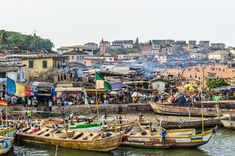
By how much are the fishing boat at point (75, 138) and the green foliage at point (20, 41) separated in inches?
1832

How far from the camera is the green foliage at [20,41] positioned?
2871 inches

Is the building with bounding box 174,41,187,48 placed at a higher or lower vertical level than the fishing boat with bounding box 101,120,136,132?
higher

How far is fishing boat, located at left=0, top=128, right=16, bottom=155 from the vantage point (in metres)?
23.3

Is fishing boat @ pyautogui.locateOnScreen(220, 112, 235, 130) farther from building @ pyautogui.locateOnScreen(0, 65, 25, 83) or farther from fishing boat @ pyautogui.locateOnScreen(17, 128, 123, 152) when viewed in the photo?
building @ pyautogui.locateOnScreen(0, 65, 25, 83)

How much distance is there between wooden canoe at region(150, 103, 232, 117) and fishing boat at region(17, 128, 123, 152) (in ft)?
41.1

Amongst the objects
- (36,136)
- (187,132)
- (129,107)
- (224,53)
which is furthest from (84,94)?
(224,53)

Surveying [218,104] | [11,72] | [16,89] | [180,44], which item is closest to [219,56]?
[180,44]

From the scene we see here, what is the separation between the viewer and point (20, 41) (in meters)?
77.4

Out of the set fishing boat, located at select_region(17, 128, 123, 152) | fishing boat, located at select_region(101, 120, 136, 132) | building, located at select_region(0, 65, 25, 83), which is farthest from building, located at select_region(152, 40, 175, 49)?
fishing boat, located at select_region(17, 128, 123, 152)

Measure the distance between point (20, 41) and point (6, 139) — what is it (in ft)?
186

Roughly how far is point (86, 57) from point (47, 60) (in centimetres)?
3433

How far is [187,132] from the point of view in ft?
83.1

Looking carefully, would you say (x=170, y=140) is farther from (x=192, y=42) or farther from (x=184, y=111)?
(x=192, y=42)

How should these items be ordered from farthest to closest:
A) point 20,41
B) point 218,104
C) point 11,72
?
point 20,41 < point 218,104 < point 11,72
